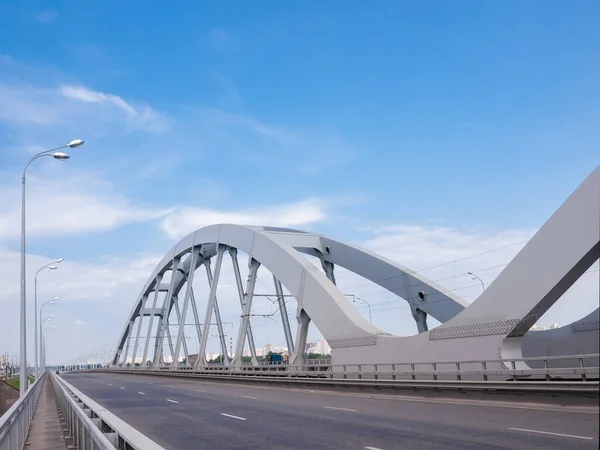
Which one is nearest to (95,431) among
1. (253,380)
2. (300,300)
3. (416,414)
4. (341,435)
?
(341,435)

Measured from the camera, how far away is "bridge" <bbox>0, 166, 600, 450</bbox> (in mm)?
11852

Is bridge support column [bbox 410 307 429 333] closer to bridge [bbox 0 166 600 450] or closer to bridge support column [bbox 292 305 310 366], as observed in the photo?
bridge [bbox 0 166 600 450]

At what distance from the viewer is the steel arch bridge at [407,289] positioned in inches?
745

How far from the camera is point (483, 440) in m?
11.1

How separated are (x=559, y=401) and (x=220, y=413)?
30.1 ft

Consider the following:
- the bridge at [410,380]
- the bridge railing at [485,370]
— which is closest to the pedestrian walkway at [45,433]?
the bridge at [410,380]

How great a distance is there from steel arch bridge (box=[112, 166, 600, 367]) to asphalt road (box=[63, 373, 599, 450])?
262 cm

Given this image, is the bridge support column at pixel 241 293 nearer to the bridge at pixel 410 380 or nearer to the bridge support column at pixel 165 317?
the bridge at pixel 410 380

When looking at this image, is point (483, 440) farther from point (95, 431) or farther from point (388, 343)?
point (388, 343)

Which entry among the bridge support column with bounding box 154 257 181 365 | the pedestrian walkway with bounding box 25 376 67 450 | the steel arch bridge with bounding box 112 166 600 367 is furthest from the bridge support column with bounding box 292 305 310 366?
the bridge support column with bounding box 154 257 181 365

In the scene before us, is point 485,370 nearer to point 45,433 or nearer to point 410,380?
point 410,380

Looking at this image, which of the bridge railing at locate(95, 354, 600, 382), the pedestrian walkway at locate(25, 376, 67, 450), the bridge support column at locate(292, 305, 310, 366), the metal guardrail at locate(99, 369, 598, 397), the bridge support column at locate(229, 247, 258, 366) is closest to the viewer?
the pedestrian walkway at locate(25, 376, 67, 450)

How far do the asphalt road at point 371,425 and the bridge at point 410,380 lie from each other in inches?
1.6

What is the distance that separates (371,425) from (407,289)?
59.9 ft
